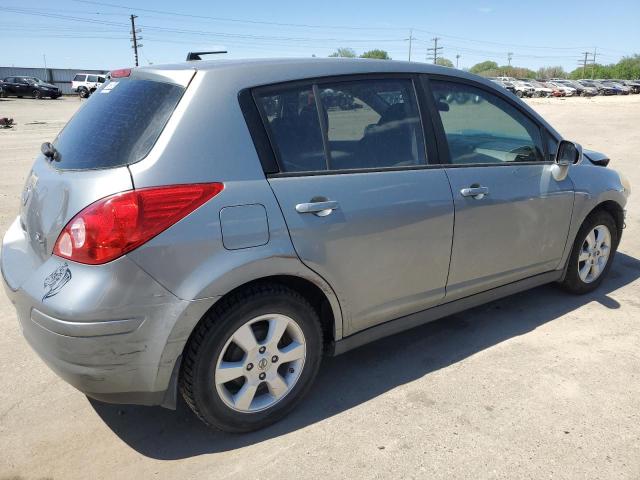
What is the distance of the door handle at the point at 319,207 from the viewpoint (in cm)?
248

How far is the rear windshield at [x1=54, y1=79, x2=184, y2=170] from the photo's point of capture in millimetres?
2291

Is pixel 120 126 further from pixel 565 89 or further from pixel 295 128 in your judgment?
pixel 565 89

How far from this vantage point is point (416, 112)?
3076 mm

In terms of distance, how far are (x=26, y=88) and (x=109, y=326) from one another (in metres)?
43.2

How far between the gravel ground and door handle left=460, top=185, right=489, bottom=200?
101cm

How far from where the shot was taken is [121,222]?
6.91 ft

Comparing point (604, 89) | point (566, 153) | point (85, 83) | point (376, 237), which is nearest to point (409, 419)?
point (376, 237)

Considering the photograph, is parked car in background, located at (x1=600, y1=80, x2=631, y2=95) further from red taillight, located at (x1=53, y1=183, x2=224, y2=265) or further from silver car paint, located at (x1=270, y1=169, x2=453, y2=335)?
red taillight, located at (x1=53, y1=183, x2=224, y2=265)

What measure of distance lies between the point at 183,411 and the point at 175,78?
5.62 ft

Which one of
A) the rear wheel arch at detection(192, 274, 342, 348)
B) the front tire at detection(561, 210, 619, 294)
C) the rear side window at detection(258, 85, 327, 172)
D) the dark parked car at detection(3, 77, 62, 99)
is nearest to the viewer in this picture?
the rear wheel arch at detection(192, 274, 342, 348)

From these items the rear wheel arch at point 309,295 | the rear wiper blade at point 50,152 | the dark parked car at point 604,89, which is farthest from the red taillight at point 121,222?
the dark parked car at point 604,89

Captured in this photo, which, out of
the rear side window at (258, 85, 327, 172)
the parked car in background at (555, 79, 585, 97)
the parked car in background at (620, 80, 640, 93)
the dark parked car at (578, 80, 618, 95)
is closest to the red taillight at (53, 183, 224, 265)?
the rear side window at (258, 85, 327, 172)

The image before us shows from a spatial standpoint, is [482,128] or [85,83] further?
[85,83]

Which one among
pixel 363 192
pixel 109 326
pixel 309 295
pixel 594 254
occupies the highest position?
pixel 363 192
